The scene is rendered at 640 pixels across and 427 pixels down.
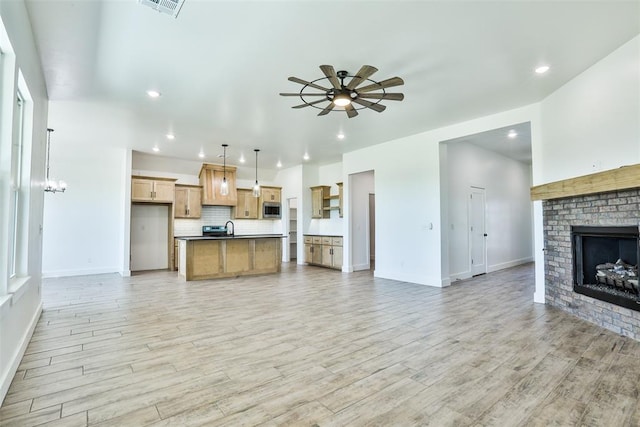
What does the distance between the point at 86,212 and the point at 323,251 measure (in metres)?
5.89

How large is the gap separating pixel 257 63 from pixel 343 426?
3405mm

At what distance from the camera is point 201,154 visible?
7.93 metres

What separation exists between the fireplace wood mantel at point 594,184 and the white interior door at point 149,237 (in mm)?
8484

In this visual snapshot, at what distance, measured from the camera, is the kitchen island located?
6777 millimetres

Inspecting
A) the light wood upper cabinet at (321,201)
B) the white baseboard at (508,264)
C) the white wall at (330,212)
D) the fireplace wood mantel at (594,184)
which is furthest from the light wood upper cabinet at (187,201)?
the fireplace wood mantel at (594,184)

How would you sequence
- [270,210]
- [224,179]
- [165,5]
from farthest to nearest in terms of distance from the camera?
1. [270,210]
2. [224,179]
3. [165,5]

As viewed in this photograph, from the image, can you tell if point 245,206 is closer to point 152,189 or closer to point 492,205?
point 152,189

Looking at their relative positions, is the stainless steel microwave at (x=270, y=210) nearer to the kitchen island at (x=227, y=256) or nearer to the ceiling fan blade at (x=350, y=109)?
the kitchen island at (x=227, y=256)

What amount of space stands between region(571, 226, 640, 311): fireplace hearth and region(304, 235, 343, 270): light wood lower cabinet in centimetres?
500

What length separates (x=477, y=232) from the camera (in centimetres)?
725

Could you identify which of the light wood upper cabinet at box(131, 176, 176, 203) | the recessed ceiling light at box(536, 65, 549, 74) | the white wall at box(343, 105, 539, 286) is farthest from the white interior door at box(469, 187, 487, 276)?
the light wood upper cabinet at box(131, 176, 176, 203)

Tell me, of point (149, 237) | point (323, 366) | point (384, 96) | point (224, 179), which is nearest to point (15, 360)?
point (323, 366)

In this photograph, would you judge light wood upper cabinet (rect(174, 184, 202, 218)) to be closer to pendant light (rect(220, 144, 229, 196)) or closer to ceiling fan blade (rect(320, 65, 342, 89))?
pendant light (rect(220, 144, 229, 196))

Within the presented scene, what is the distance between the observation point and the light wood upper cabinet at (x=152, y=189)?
788 cm
